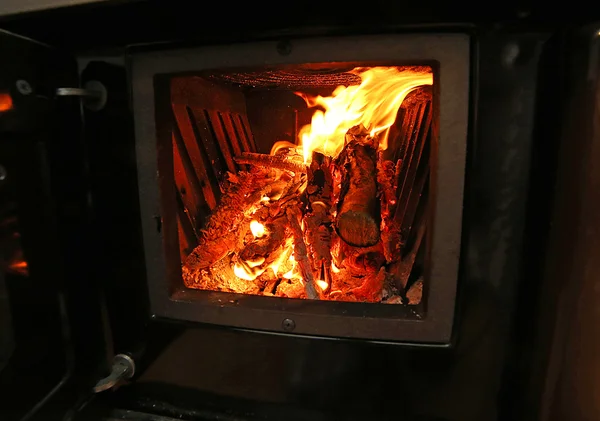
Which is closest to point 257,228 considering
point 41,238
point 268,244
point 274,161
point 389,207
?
point 268,244

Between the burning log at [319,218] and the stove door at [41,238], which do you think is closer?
the stove door at [41,238]

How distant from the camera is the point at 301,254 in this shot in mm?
840

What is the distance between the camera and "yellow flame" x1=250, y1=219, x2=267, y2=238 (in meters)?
0.90

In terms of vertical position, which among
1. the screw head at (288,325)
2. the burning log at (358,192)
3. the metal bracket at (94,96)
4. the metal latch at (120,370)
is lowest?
the metal latch at (120,370)

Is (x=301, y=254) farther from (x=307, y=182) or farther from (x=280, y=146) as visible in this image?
(x=280, y=146)

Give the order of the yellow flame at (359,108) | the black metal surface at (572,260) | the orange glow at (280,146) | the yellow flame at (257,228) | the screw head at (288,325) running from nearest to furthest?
1. the black metal surface at (572,260)
2. the screw head at (288,325)
3. the yellow flame at (359,108)
4. the yellow flame at (257,228)
5. the orange glow at (280,146)

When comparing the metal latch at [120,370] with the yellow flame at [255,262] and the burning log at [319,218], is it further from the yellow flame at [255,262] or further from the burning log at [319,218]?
the burning log at [319,218]

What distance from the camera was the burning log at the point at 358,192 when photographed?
0.76m

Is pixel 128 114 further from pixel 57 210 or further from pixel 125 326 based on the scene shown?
pixel 125 326

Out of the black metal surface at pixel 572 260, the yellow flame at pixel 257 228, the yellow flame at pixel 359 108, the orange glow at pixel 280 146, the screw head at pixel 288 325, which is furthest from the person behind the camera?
the orange glow at pixel 280 146

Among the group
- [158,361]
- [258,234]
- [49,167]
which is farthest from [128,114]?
[158,361]

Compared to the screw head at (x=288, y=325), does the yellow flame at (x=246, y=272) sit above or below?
above

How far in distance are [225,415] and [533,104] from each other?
77cm

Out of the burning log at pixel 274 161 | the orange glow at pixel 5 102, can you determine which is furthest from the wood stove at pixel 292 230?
the burning log at pixel 274 161
